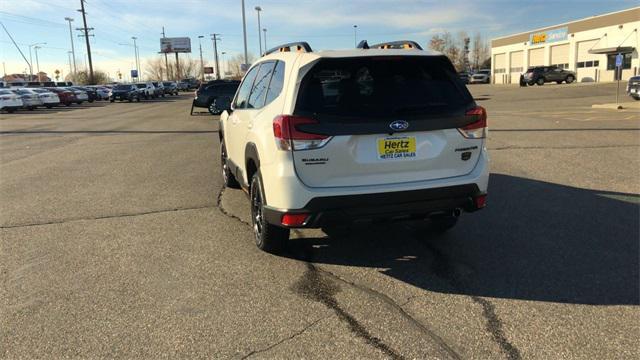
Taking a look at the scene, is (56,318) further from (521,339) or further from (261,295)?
(521,339)

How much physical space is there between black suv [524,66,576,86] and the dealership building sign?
8.27 meters

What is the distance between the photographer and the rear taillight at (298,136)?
3.94 metres

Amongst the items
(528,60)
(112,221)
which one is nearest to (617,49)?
(528,60)

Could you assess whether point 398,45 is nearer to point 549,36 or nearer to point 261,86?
point 261,86

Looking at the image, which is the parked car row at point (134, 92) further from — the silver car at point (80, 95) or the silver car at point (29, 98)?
the silver car at point (29, 98)

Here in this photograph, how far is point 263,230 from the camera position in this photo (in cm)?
479

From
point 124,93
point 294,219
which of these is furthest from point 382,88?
point 124,93

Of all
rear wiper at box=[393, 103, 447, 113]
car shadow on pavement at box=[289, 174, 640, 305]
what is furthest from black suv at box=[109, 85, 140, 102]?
rear wiper at box=[393, 103, 447, 113]

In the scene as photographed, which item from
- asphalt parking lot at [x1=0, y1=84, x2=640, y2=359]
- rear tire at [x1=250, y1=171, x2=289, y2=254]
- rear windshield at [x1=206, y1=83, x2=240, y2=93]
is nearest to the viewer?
asphalt parking lot at [x1=0, y1=84, x2=640, y2=359]

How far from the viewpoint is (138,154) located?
11.8 meters

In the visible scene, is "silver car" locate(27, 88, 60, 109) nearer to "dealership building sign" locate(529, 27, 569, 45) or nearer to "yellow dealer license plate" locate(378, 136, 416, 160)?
"yellow dealer license plate" locate(378, 136, 416, 160)

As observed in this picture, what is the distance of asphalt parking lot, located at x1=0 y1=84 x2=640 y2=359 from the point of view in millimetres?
3326

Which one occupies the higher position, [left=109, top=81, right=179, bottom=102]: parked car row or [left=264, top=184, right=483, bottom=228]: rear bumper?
[left=109, top=81, right=179, bottom=102]: parked car row

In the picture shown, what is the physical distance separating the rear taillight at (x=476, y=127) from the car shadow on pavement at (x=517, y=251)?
1.06m
